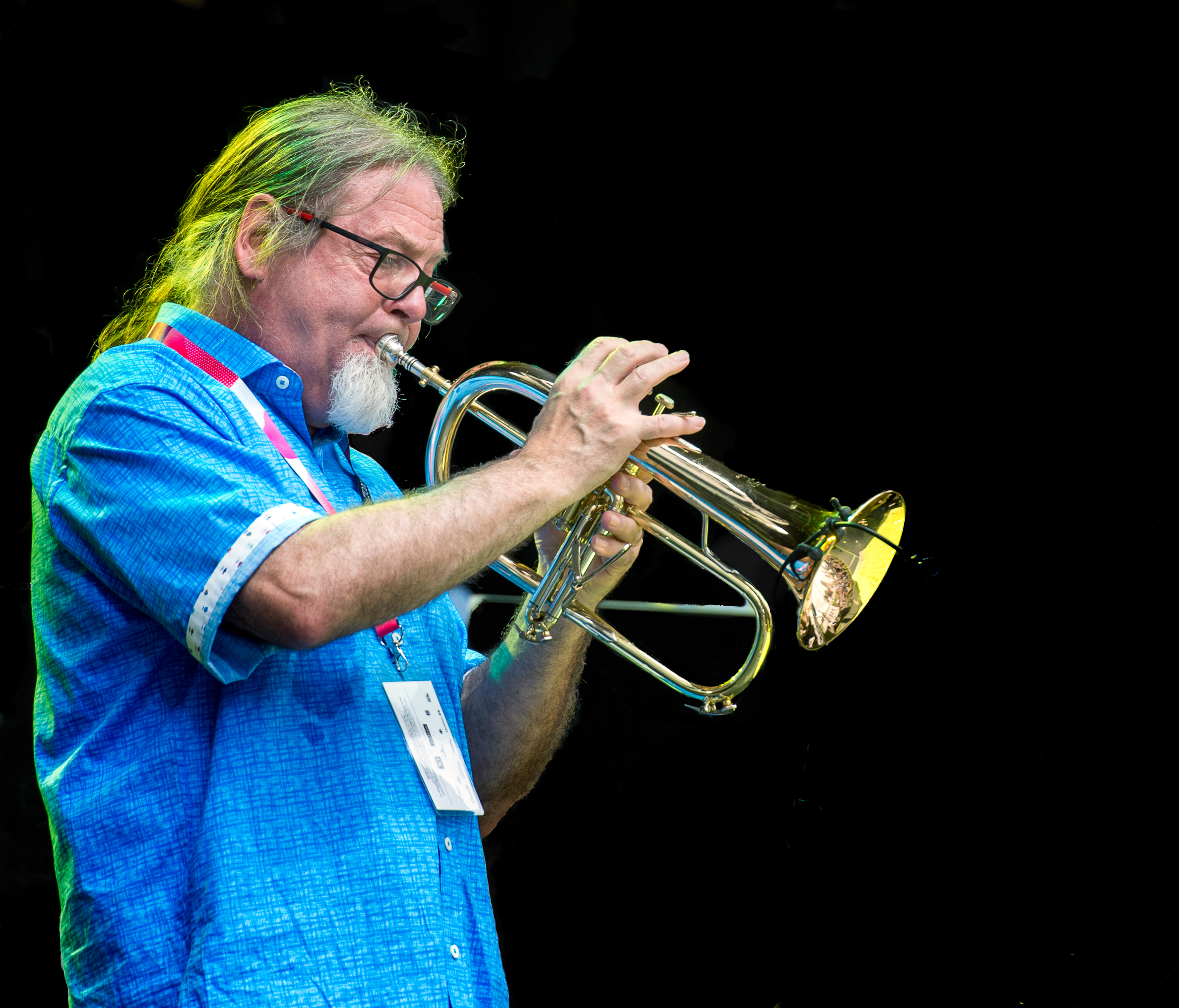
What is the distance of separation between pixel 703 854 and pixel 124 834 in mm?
1731

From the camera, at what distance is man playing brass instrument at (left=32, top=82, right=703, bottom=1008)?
120 cm

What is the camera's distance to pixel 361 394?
1664 millimetres

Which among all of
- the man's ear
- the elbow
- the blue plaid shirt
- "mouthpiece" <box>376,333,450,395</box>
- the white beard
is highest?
the man's ear

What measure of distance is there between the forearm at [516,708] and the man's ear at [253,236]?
2.60 feet

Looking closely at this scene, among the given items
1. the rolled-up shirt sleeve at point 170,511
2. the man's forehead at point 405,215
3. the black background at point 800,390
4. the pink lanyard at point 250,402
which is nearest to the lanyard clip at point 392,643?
the pink lanyard at point 250,402

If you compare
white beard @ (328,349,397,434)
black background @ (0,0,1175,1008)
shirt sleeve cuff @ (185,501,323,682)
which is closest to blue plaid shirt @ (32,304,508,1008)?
shirt sleeve cuff @ (185,501,323,682)

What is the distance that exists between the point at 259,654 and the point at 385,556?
0.67 feet

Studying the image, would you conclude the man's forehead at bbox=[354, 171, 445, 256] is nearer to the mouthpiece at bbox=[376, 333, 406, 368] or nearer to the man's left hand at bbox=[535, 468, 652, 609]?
the mouthpiece at bbox=[376, 333, 406, 368]

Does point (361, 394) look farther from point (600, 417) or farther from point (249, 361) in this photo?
point (600, 417)

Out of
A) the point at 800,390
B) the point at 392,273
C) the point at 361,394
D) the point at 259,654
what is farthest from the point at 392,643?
the point at 800,390

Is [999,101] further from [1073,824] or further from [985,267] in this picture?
[1073,824]

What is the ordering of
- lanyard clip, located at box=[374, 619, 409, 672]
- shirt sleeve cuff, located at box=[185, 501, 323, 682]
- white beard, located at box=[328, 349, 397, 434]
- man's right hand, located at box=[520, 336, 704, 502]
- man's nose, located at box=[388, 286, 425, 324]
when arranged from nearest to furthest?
shirt sleeve cuff, located at box=[185, 501, 323, 682]
man's right hand, located at box=[520, 336, 704, 502]
lanyard clip, located at box=[374, 619, 409, 672]
white beard, located at box=[328, 349, 397, 434]
man's nose, located at box=[388, 286, 425, 324]

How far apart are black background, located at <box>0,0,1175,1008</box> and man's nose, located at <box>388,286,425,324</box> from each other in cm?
105

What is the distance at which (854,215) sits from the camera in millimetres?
2574
